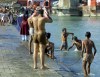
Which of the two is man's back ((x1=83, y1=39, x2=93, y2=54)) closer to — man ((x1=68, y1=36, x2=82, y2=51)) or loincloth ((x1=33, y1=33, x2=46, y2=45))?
loincloth ((x1=33, y1=33, x2=46, y2=45))

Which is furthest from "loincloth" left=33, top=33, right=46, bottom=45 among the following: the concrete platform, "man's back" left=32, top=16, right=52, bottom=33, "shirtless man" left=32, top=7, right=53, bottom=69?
the concrete platform

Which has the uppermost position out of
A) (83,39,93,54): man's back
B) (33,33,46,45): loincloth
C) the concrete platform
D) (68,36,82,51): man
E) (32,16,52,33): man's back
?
(32,16,52,33): man's back

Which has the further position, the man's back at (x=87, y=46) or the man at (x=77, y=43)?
the man at (x=77, y=43)

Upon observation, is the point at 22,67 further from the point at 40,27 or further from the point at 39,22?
the point at 39,22

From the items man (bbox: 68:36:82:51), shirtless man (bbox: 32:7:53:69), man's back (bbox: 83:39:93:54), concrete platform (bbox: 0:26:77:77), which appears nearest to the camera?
concrete platform (bbox: 0:26:77:77)

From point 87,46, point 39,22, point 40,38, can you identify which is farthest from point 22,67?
point 87,46

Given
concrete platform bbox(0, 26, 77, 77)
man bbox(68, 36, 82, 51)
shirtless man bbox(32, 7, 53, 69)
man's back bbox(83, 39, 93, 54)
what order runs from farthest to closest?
man bbox(68, 36, 82, 51)
man's back bbox(83, 39, 93, 54)
shirtless man bbox(32, 7, 53, 69)
concrete platform bbox(0, 26, 77, 77)

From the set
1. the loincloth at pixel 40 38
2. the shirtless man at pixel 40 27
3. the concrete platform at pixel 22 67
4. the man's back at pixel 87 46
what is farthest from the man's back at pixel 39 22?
the man's back at pixel 87 46

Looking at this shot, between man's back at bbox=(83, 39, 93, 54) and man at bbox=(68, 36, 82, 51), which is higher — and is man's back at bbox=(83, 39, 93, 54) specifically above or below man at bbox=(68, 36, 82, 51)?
above

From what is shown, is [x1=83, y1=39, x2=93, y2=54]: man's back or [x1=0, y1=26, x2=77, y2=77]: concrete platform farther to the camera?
[x1=83, y1=39, x2=93, y2=54]: man's back

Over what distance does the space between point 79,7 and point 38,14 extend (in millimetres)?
81129

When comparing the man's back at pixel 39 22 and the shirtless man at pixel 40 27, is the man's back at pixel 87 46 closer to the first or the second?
the shirtless man at pixel 40 27

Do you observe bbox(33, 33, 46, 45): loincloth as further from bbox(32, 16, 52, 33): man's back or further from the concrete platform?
the concrete platform

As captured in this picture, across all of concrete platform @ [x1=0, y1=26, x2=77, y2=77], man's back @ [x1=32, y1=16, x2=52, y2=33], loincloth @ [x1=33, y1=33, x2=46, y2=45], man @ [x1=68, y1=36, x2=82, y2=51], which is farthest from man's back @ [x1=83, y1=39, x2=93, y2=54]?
man @ [x1=68, y1=36, x2=82, y2=51]
